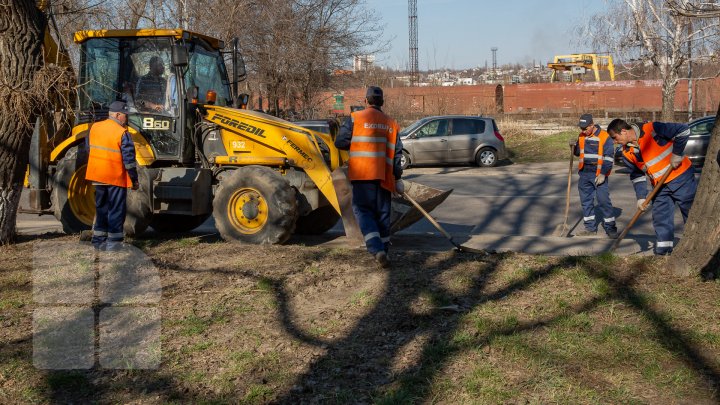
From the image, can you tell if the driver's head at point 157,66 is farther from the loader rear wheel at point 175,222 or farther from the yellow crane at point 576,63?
the yellow crane at point 576,63

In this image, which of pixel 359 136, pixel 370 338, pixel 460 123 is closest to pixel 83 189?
pixel 359 136

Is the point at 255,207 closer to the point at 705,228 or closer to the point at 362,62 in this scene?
the point at 705,228

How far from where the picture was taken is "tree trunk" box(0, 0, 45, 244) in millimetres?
8531

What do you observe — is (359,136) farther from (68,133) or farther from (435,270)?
(68,133)

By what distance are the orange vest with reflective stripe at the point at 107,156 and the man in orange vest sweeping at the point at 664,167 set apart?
5.44 metres

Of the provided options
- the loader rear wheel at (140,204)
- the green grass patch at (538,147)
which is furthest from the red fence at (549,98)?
the loader rear wheel at (140,204)

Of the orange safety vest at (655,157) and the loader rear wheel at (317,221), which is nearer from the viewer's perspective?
the orange safety vest at (655,157)

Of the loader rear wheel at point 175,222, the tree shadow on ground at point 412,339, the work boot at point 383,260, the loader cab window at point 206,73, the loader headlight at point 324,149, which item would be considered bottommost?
the tree shadow on ground at point 412,339

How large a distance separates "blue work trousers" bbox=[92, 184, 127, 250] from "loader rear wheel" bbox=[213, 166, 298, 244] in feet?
3.77

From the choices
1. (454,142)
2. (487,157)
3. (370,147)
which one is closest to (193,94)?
(370,147)

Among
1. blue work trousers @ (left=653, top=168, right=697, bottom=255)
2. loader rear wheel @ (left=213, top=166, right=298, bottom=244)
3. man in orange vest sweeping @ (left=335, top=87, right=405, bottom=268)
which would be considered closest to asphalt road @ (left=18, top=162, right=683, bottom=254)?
blue work trousers @ (left=653, top=168, right=697, bottom=255)

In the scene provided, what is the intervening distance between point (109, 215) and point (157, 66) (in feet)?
7.22

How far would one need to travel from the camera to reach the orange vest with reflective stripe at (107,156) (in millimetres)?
8570

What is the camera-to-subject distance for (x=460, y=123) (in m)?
22.6
